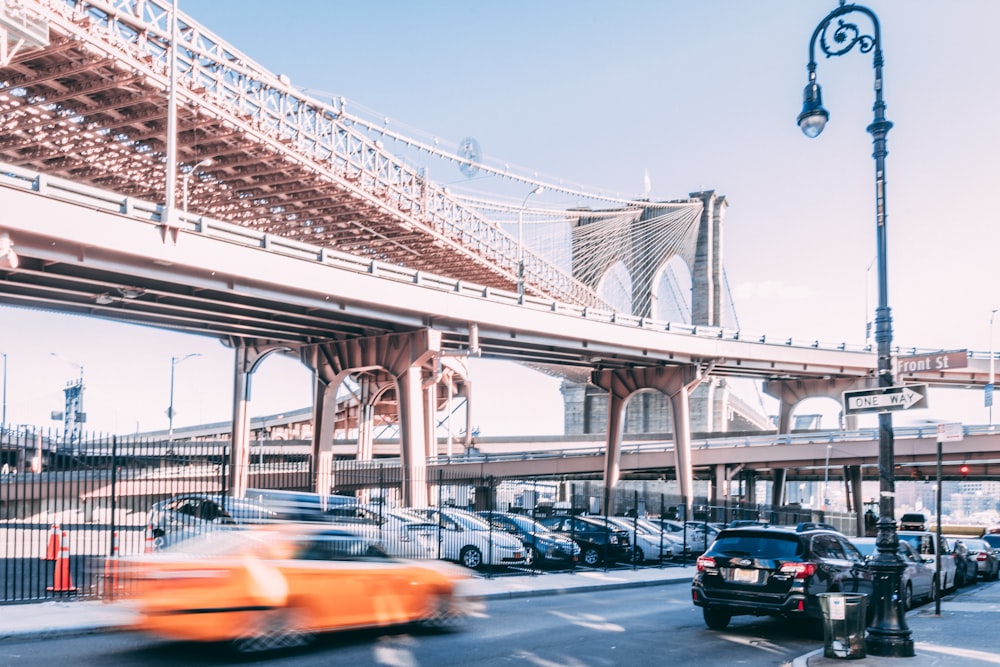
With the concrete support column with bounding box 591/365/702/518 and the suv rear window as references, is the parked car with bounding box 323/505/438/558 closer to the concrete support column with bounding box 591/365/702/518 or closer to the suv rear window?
the suv rear window

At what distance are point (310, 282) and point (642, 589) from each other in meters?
21.7

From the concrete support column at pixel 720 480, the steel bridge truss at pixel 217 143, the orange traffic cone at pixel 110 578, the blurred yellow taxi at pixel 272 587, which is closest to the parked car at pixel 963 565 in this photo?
the blurred yellow taxi at pixel 272 587

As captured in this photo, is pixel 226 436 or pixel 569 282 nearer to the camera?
pixel 569 282

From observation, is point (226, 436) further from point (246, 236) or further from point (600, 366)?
point (246, 236)

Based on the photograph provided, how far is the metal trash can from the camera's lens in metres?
12.1

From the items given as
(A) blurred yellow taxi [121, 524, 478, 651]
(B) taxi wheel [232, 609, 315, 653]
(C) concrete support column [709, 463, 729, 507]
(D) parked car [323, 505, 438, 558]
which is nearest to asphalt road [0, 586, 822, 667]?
(B) taxi wheel [232, 609, 315, 653]

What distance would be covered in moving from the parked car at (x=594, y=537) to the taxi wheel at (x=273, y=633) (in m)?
17.2

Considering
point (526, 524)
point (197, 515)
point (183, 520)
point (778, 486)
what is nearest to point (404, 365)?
point (526, 524)

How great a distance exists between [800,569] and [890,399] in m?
2.68

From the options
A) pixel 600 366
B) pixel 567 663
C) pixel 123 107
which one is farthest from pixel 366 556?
pixel 600 366

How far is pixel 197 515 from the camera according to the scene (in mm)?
17688

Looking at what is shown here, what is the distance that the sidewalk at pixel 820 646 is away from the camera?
40.4 feet

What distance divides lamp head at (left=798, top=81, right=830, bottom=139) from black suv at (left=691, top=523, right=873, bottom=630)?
5845 mm

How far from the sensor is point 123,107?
2276 inches
